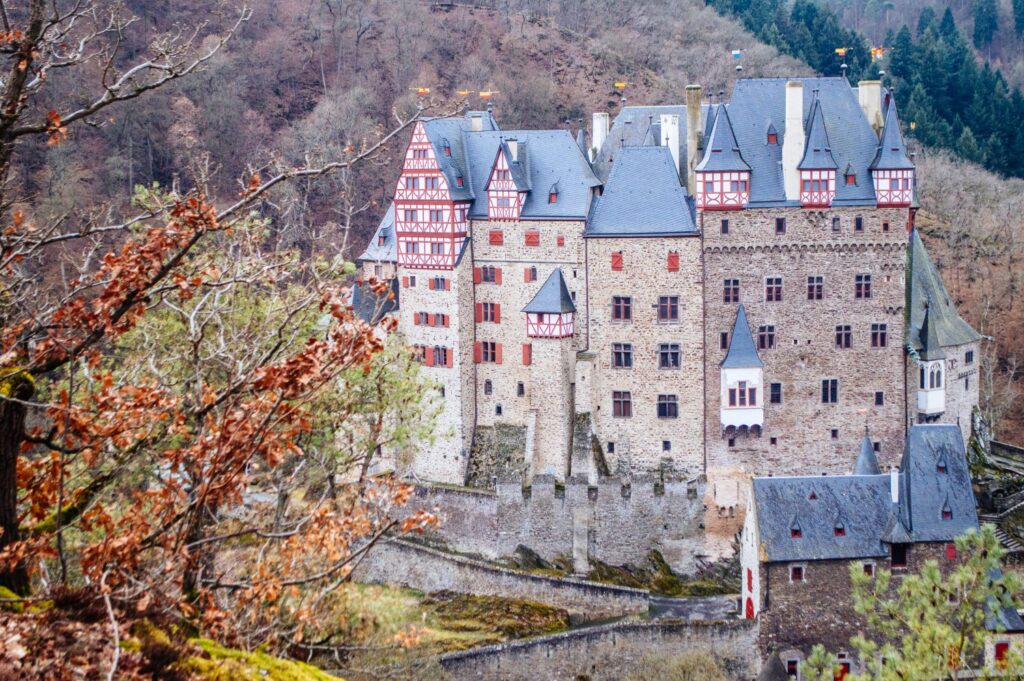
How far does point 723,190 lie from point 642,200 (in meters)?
2.35

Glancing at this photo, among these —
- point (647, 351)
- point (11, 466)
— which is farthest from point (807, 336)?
point (11, 466)

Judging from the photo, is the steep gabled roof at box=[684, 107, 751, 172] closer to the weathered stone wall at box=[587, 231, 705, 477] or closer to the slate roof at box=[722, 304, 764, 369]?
the weathered stone wall at box=[587, 231, 705, 477]

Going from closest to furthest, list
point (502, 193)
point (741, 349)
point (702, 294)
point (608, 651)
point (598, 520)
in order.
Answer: point (608, 651)
point (598, 520)
point (741, 349)
point (702, 294)
point (502, 193)

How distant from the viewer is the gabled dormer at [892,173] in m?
34.4

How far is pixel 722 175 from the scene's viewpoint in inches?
1359

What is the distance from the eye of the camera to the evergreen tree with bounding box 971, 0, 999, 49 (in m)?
84.4

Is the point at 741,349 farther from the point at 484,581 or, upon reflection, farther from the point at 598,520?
the point at 484,581

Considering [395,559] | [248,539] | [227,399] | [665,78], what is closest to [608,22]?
[665,78]

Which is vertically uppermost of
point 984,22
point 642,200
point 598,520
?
point 984,22

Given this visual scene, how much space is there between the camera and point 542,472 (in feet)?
118

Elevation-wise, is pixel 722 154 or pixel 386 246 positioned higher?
pixel 722 154

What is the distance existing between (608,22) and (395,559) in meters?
53.4

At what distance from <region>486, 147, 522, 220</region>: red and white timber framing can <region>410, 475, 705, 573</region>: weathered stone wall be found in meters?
7.81

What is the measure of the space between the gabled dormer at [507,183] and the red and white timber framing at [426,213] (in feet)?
3.18
